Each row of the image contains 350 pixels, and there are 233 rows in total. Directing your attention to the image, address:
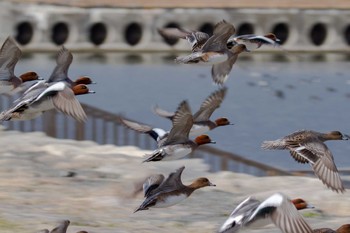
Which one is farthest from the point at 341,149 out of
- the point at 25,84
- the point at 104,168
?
the point at 25,84

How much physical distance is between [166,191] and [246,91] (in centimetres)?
5051

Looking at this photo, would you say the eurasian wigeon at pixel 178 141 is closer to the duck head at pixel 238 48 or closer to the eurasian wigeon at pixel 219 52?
the eurasian wigeon at pixel 219 52

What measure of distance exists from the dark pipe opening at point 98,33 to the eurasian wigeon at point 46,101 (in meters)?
66.4

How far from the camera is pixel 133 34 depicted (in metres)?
83.2

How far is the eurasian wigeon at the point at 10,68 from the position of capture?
1673 cm

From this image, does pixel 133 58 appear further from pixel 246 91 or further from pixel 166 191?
pixel 166 191

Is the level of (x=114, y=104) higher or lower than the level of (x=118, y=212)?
higher

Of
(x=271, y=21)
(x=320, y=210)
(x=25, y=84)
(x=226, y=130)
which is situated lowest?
(x=320, y=210)

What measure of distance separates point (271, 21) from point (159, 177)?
6630cm

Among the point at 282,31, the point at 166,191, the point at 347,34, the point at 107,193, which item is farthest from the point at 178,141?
the point at 347,34

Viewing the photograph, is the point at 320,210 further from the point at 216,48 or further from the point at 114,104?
the point at 114,104

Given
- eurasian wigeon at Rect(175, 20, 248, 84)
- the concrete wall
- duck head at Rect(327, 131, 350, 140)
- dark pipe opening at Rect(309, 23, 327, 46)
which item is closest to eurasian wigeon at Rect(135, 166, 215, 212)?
eurasian wigeon at Rect(175, 20, 248, 84)

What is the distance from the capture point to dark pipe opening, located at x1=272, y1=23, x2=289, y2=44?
271 ft

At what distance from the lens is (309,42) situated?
82.9 metres
